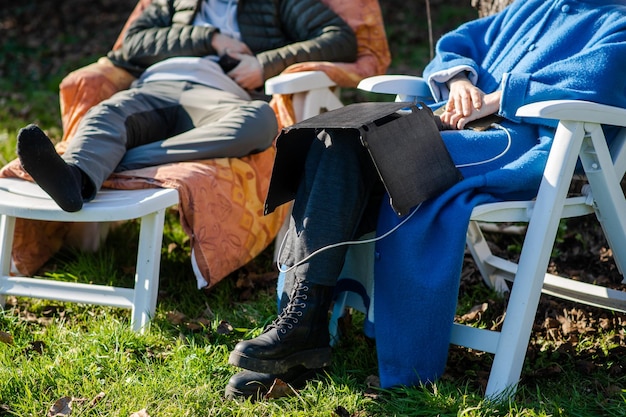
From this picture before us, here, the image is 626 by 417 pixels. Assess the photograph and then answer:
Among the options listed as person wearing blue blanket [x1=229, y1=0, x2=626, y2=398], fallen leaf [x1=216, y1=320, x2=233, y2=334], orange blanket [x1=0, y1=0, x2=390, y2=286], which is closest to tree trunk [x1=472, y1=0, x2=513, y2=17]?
orange blanket [x1=0, y1=0, x2=390, y2=286]

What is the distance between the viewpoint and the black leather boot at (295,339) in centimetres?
241

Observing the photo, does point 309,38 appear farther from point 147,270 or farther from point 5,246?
point 5,246

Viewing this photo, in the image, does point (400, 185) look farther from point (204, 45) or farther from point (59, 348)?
point (204, 45)

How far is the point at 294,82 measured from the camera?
3377 millimetres

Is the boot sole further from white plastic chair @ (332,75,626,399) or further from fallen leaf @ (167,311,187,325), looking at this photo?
fallen leaf @ (167,311,187,325)

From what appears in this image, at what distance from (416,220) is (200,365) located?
0.84 meters

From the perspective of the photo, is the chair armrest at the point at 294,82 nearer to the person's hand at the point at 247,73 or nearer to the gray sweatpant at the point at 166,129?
the gray sweatpant at the point at 166,129

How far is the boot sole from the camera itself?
2.40 meters

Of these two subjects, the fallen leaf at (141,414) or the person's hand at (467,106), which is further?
the person's hand at (467,106)

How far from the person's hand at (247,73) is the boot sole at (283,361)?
5.20ft

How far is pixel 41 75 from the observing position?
6.59 metres

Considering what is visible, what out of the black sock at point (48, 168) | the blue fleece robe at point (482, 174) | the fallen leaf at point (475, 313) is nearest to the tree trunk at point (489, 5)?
the blue fleece robe at point (482, 174)

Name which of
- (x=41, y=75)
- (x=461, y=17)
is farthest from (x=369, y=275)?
(x=461, y=17)

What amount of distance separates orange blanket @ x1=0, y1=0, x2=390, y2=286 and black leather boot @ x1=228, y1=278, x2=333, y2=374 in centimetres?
72
